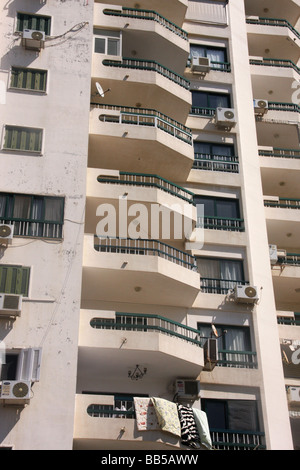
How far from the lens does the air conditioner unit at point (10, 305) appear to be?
1889 centimetres

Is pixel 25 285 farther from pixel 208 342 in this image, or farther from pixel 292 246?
pixel 292 246

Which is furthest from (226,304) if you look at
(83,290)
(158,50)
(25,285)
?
(158,50)

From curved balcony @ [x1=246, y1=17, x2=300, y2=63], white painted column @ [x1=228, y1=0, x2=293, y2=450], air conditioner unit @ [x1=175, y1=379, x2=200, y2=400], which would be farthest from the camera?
curved balcony @ [x1=246, y1=17, x2=300, y2=63]

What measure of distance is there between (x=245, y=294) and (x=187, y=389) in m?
4.33

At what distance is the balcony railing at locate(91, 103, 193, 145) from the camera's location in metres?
25.2

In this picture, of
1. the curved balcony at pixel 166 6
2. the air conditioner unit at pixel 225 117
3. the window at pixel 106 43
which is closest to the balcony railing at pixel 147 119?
the air conditioner unit at pixel 225 117

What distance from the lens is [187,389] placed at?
2122 cm

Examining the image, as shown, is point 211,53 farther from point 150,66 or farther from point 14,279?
point 14,279

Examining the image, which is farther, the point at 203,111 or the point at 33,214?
the point at 203,111

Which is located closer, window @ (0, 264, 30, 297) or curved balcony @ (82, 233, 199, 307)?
window @ (0, 264, 30, 297)

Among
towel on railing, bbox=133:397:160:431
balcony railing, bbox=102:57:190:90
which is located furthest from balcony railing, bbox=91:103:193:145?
towel on railing, bbox=133:397:160:431

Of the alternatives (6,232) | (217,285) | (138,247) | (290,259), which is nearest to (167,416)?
(138,247)

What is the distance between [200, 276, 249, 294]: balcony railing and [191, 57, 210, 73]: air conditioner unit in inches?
425

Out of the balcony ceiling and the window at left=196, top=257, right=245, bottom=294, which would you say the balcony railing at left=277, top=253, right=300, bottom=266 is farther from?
the balcony ceiling
